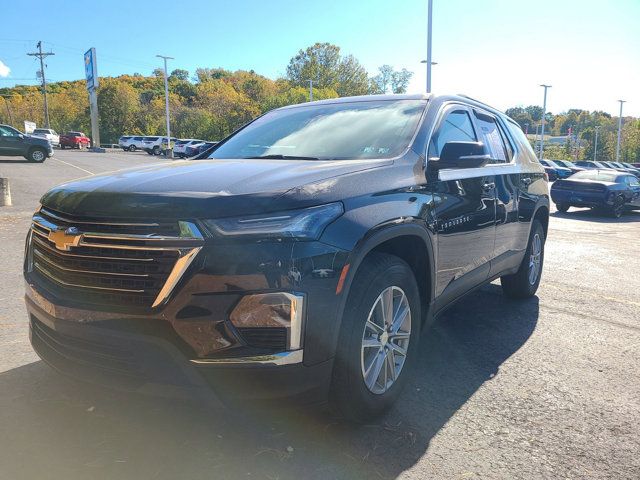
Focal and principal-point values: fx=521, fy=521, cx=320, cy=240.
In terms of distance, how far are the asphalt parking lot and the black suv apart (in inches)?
11.1

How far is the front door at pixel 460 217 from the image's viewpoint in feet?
11.0

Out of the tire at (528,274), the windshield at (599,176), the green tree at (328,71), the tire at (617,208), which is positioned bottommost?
the tire at (617,208)

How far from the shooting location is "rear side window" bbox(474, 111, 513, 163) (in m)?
4.45

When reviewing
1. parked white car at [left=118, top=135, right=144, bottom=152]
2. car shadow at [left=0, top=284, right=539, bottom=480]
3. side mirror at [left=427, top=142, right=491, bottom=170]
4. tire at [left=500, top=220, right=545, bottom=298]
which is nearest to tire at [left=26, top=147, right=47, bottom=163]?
car shadow at [left=0, top=284, right=539, bottom=480]

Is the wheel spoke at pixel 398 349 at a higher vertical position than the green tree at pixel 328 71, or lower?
lower

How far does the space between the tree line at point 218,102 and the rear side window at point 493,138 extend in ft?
185

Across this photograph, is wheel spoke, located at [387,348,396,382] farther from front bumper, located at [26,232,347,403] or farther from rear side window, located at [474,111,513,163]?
rear side window, located at [474,111,513,163]

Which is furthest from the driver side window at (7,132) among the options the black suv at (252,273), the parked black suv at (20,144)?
the black suv at (252,273)

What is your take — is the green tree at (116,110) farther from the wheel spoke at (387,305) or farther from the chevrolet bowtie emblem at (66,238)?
the wheel spoke at (387,305)

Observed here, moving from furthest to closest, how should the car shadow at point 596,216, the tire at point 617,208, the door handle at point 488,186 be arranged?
1. the tire at point 617,208
2. the car shadow at point 596,216
3. the door handle at point 488,186

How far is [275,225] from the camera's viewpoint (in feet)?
7.34

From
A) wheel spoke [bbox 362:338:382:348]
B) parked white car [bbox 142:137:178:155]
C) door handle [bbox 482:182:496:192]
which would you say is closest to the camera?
wheel spoke [bbox 362:338:382:348]

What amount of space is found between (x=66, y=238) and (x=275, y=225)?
996 mm

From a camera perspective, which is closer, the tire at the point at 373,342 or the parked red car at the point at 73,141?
the tire at the point at 373,342
